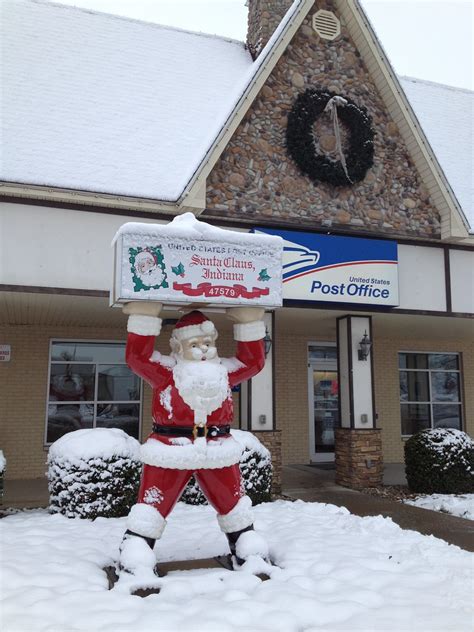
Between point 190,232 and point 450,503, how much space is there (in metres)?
5.85

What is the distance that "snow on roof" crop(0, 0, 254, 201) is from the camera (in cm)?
849

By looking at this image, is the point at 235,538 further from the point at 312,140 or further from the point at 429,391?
the point at 429,391

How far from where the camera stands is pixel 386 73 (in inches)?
398

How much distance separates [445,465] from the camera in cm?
873

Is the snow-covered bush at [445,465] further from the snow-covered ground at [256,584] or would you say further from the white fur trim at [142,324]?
the white fur trim at [142,324]

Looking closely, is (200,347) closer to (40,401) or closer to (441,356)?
(40,401)

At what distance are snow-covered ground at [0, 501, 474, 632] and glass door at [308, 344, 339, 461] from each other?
6146mm

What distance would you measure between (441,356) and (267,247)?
10399 mm

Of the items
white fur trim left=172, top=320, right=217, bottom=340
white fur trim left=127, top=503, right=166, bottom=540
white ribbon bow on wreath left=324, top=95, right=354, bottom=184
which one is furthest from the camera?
white ribbon bow on wreath left=324, top=95, right=354, bottom=184

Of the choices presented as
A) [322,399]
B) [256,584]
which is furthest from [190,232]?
[322,399]

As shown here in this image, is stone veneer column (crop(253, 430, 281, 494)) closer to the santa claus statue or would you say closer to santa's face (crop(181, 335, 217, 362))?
A: the santa claus statue

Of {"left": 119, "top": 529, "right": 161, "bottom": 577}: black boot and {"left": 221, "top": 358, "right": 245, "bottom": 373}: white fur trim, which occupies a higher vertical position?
{"left": 221, "top": 358, "right": 245, "bottom": 373}: white fur trim

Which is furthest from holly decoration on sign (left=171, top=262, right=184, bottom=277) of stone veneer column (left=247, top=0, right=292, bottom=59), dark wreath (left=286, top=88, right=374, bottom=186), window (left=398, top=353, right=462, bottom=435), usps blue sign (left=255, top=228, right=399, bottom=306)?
window (left=398, top=353, right=462, bottom=435)

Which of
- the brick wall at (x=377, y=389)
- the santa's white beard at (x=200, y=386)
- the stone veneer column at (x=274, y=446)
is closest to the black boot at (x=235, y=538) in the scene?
the santa's white beard at (x=200, y=386)
